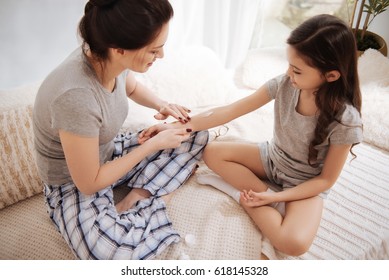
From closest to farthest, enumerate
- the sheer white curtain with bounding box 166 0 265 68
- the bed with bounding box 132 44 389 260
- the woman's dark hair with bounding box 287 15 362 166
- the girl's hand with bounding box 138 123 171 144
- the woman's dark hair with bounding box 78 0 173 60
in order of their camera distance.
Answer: the woman's dark hair with bounding box 78 0 173 60, the woman's dark hair with bounding box 287 15 362 166, the bed with bounding box 132 44 389 260, the girl's hand with bounding box 138 123 171 144, the sheer white curtain with bounding box 166 0 265 68

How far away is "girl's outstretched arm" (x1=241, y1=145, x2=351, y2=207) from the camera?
3.13 feet

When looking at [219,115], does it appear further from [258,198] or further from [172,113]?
[258,198]

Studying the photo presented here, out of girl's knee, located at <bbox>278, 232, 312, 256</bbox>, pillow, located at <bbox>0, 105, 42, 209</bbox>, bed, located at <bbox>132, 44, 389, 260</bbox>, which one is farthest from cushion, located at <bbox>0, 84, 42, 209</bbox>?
girl's knee, located at <bbox>278, 232, 312, 256</bbox>

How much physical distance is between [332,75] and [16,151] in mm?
971

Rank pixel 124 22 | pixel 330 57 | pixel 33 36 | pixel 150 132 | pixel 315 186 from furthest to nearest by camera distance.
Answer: pixel 33 36, pixel 150 132, pixel 315 186, pixel 330 57, pixel 124 22

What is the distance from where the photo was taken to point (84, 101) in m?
0.79

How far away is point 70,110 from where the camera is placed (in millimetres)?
779

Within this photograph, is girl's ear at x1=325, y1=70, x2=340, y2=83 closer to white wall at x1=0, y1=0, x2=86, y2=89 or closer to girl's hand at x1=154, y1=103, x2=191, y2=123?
girl's hand at x1=154, y1=103, x2=191, y2=123

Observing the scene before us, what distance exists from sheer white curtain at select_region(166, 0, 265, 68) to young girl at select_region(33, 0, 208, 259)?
733 mm

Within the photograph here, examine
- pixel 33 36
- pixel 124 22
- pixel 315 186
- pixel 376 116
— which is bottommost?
pixel 376 116

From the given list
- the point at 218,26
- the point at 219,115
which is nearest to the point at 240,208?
the point at 219,115
